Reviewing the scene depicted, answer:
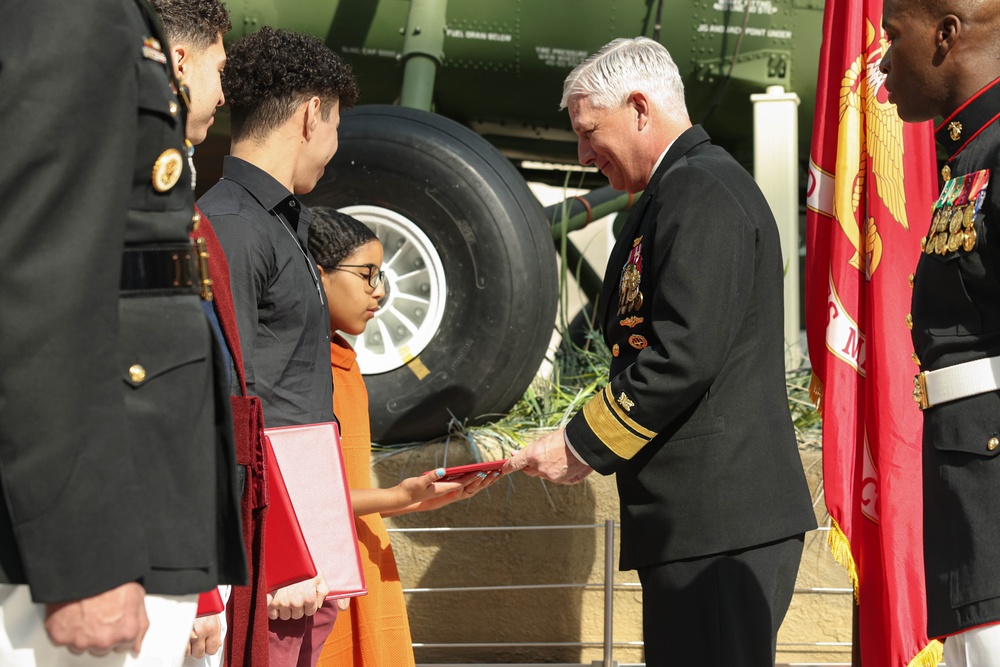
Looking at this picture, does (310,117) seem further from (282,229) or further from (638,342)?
(638,342)

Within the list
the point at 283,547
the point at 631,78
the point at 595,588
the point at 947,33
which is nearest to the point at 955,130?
the point at 947,33

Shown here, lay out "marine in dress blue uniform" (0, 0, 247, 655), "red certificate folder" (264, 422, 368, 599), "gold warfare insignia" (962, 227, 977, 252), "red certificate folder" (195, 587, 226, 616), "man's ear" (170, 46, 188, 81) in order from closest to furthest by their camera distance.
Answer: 1. "marine in dress blue uniform" (0, 0, 247, 655)
2. "red certificate folder" (195, 587, 226, 616)
3. "gold warfare insignia" (962, 227, 977, 252)
4. "man's ear" (170, 46, 188, 81)
5. "red certificate folder" (264, 422, 368, 599)

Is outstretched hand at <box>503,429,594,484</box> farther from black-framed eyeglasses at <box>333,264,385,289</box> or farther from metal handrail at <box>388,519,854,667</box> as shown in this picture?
metal handrail at <box>388,519,854,667</box>

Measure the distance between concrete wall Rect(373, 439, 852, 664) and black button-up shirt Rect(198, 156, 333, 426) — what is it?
174 cm

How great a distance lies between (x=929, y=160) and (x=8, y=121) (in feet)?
9.92

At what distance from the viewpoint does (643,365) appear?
2.34m

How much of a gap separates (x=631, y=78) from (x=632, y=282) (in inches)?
20.6

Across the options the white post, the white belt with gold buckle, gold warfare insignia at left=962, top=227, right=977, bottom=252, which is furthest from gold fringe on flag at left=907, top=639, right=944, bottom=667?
the white post

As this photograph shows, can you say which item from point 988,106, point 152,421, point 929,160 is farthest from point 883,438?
point 152,421

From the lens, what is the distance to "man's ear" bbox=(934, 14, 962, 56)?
1874 millimetres

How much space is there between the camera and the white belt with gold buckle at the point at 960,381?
177cm

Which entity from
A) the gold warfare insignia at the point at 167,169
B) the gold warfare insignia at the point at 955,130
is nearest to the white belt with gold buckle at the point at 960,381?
the gold warfare insignia at the point at 955,130

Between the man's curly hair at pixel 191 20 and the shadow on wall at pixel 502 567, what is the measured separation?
7.60ft

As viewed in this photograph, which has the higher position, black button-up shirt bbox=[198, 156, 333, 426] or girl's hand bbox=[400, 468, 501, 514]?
black button-up shirt bbox=[198, 156, 333, 426]
